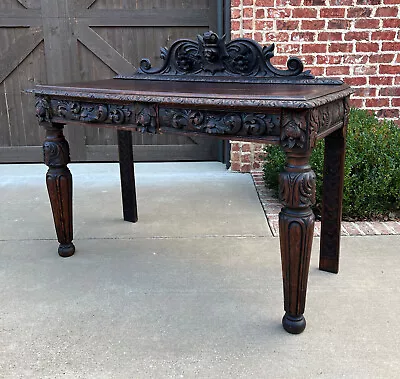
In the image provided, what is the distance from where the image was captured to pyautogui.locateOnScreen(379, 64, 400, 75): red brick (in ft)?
13.2

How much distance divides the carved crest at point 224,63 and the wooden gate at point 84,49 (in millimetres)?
2015

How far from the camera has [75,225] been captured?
126 inches

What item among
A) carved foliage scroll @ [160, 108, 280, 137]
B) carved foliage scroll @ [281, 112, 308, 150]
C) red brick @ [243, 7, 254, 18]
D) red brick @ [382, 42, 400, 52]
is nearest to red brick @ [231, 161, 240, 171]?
red brick @ [243, 7, 254, 18]

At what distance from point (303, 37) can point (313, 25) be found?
125 mm

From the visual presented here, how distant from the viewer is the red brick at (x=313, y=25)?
13.0 feet

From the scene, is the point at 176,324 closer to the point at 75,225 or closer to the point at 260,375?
the point at 260,375

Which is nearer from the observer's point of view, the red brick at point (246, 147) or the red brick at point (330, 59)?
the red brick at point (330, 59)

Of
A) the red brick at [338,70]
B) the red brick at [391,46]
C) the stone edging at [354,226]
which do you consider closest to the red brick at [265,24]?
the red brick at [338,70]

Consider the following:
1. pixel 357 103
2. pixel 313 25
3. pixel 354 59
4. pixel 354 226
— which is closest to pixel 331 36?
pixel 313 25

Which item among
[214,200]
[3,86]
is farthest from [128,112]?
[3,86]

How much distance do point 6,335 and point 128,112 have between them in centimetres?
109

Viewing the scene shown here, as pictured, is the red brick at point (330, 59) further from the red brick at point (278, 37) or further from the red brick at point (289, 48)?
the red brick at point (278, 37)

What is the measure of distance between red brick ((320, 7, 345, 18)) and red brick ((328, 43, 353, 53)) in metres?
0.23

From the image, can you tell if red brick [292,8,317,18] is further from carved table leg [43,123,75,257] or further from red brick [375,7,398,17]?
carved table leg [43,123,75,257]
